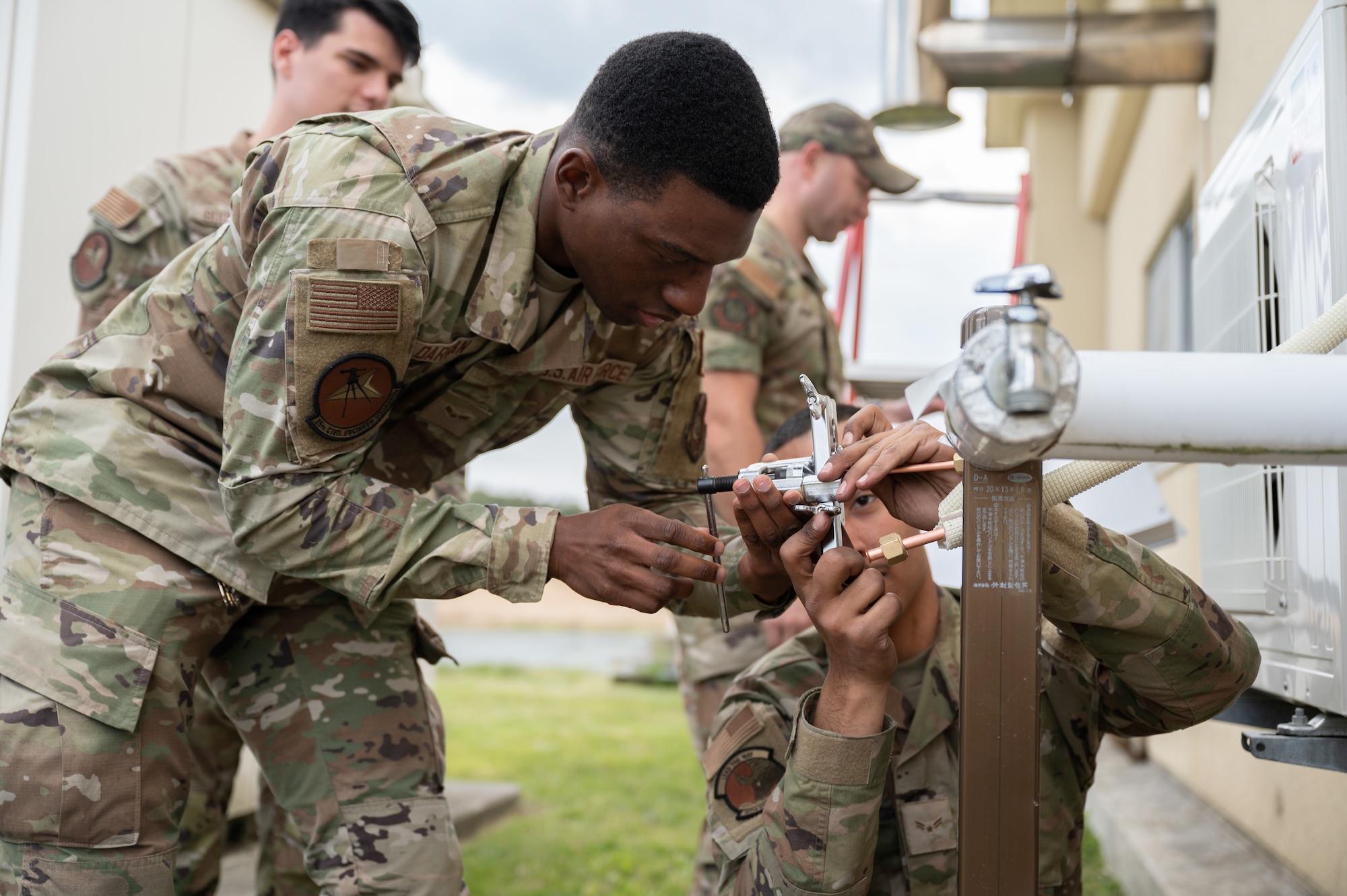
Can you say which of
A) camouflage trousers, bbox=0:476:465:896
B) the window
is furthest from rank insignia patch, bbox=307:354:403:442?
the window

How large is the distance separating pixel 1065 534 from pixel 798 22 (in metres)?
47.0

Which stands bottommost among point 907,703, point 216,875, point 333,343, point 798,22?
point 216,875

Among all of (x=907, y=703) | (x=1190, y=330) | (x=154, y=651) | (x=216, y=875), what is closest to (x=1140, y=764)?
(x=1190, y=330)

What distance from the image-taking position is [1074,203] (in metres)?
9.34

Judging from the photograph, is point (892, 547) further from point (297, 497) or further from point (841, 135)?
point (841, 135)

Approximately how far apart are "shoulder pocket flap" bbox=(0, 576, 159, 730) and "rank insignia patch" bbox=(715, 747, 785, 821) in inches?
38.7

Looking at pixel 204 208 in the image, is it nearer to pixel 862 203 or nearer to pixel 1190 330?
pixel 862 203

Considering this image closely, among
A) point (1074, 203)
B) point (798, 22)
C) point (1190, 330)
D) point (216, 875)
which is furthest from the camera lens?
point (798, 22)

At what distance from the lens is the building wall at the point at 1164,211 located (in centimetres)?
305

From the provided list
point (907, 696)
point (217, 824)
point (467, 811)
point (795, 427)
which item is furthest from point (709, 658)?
point (467, 811)

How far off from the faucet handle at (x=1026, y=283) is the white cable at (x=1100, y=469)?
1.33 feet

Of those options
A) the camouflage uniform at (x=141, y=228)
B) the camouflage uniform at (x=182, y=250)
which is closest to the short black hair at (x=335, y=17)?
the camouflage uniform at (x=182, y=250)

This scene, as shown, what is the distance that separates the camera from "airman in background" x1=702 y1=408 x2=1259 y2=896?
1.63 m

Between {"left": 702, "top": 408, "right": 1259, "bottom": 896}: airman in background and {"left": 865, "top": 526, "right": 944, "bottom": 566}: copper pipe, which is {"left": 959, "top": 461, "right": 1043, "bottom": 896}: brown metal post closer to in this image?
{"left": 865, "top": 526, "right": 944, "bottom": 566}: copper pipe
